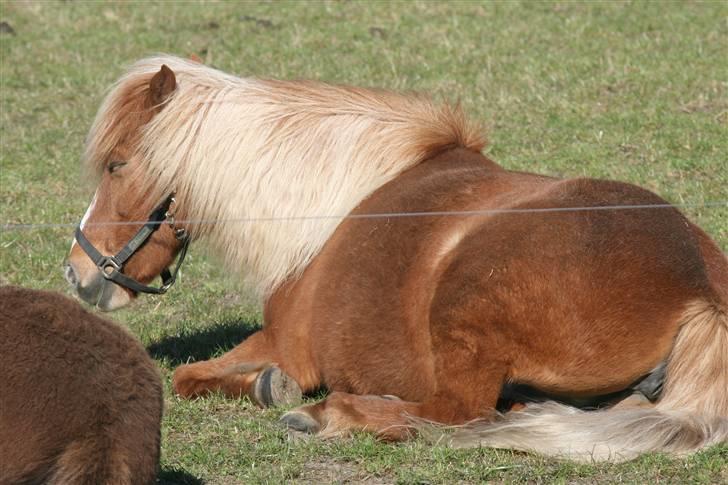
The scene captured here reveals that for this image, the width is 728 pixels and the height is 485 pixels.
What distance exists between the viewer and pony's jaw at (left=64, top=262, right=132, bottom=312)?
5336 millimetres

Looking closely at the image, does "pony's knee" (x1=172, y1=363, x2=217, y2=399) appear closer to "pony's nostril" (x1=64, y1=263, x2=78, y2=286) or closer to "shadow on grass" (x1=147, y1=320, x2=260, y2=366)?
"shadow on grass" (x1=147, y1=320, x2=260, y2=366)

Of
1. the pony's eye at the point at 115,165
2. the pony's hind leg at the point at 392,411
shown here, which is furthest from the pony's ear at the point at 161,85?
the pony's hind leg at the point at 392,411

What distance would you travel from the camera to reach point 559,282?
421cm

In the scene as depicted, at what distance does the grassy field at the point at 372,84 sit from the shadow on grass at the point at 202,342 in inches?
0.7

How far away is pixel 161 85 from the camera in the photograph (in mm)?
5230

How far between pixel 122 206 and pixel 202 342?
111cm

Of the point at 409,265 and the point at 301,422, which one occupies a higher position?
the point at 409,265

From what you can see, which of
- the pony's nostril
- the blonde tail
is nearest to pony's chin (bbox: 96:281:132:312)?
the pony's nostril

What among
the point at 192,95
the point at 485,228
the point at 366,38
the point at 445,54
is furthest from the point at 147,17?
the point at 485,228

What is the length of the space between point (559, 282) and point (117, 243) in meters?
2.20

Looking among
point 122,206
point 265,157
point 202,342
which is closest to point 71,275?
point 122,206

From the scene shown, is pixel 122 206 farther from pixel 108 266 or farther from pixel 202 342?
pixel 202 342

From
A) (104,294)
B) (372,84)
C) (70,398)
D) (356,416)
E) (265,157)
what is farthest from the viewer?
(372,84)

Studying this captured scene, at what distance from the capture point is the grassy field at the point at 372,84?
4297mm
